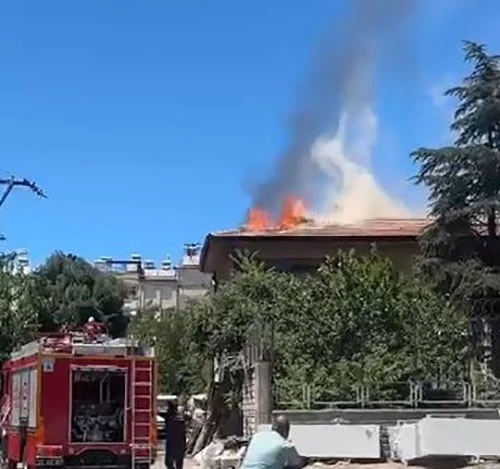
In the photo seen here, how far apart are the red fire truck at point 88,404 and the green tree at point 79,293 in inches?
1295

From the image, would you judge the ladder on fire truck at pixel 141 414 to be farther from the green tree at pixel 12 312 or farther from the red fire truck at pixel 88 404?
the green tree at pixel 12 312

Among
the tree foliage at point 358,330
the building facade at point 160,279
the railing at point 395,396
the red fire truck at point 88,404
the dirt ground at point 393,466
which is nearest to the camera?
the dirt ground at point 393,466

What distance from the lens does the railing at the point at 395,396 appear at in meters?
23.3

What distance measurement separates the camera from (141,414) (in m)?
21.2

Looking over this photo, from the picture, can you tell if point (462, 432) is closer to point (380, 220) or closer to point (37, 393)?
point (37, 393)

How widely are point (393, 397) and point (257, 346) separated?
4.03 m

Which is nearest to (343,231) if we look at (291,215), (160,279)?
(291,215)

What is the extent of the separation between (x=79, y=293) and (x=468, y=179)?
3170 centimetres

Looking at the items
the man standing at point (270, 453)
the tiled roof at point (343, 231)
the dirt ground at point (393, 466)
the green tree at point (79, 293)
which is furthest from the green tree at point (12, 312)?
the man standing at point (270, 453)

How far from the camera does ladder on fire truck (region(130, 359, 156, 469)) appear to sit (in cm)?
2117

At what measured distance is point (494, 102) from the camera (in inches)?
1283

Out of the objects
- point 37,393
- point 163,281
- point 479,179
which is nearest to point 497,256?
point 479,179

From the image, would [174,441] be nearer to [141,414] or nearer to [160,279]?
[141,414]

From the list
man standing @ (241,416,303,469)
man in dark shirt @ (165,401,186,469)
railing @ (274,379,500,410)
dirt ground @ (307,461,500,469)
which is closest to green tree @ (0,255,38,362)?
man in dark shirt @ (165,401,186,469)
